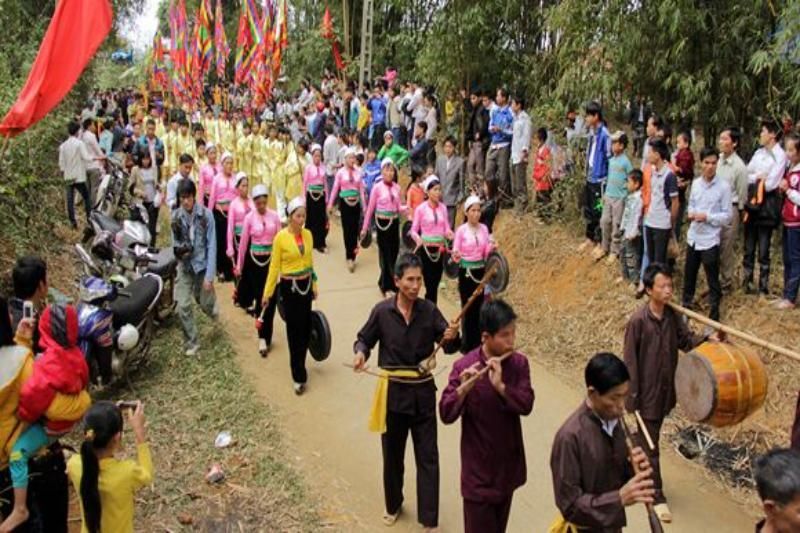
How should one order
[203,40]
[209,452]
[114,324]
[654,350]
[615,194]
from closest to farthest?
[654,350] → [209,452] → [114,324] → [615,194] → [203,40]

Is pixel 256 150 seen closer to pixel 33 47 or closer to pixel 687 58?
pixel 33 47

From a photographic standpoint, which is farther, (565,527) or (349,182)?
(349,182)

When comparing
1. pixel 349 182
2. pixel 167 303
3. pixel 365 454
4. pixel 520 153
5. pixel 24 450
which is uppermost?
pixel 520 153

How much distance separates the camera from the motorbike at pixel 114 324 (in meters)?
6.18

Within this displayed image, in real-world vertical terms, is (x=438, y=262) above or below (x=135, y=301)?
above

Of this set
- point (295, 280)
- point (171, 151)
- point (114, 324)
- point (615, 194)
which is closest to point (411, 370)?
point (295, 280)

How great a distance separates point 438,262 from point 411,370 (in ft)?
11.9

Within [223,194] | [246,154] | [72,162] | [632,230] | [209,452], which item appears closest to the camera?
[209,452]

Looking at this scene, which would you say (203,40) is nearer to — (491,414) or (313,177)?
(313,177)

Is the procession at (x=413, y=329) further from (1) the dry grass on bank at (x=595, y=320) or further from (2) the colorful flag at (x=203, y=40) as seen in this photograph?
(2) the colorful flag at (x=203, y=40)

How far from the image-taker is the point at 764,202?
7797 mm

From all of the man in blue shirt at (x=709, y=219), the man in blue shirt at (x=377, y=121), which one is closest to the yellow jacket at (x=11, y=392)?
the man in blue shirt at (x=709, y=219)

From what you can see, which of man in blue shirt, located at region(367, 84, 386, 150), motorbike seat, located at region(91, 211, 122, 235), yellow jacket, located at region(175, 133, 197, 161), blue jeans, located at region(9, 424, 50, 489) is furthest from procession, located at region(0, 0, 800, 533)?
man in blue shirt, located at region(367, 84, 386, 150)

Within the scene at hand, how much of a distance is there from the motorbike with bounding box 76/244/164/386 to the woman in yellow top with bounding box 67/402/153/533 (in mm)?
2616
